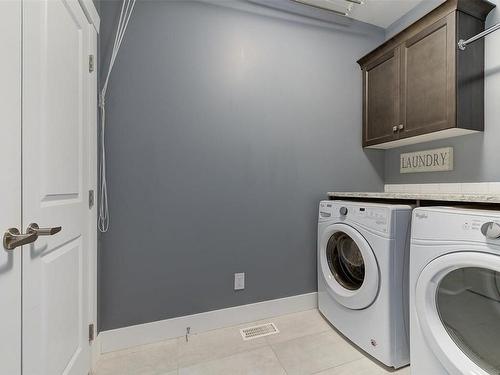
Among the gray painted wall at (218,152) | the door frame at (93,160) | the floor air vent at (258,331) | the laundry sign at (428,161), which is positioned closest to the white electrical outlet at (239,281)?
the gray painted wall at (218,152)

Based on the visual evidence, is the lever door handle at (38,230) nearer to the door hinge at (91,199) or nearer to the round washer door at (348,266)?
the door hinge at (91,199)

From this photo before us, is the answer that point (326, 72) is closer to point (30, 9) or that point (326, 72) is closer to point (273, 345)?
point (30, 9)

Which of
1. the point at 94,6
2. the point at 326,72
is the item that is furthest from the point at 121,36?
the point at 326,72

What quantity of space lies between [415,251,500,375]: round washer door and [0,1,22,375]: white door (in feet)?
4.71

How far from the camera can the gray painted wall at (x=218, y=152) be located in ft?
4.81

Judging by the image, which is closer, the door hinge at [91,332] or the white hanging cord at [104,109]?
the door hinge at [91,332]

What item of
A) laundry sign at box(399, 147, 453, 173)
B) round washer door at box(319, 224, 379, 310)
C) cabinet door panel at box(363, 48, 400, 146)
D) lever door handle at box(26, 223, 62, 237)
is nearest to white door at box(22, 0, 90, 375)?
lever door handle at box(26, 223, 62, 237)

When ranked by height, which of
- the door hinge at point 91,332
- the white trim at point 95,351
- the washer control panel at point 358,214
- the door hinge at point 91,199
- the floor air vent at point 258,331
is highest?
the door hinge at point 91,199

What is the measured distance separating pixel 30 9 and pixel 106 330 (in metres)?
1.58

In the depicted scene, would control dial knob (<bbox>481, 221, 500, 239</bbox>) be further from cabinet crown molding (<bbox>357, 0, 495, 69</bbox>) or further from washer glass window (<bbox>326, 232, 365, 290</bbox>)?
cabinet crown molding (<bbox>357, 0, 495, 69</bbox>)

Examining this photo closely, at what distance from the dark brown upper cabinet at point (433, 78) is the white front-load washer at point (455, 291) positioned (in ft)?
2.94

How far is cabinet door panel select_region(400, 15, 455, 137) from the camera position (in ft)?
4.83

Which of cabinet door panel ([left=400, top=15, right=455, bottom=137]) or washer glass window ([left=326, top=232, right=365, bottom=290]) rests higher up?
cabinet door panel ([left=400, top=15, right=455, bottom=137])

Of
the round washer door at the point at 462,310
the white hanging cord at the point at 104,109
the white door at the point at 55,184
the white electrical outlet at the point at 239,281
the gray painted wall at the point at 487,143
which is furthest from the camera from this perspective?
the white electrical outlet at the point at 239,281
